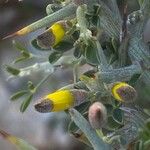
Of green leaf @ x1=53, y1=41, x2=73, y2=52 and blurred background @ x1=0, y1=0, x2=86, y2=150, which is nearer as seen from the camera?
green leaf @ x1=53, y1=41, x2=73, y2=52

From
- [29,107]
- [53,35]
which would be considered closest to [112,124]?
[53,35]

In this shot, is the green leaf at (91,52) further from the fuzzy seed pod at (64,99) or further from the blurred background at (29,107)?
the blurred background at (29,107)

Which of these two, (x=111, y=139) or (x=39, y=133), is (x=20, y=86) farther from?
(x=111, y=139)

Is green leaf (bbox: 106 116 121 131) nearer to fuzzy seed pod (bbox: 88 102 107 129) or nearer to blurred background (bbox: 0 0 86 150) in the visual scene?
fuzzy seed pod (bbox: 88 102 107 129)

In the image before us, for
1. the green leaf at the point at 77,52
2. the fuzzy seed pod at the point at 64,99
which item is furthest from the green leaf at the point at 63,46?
the fuzzy seed pod at the point at 64,99

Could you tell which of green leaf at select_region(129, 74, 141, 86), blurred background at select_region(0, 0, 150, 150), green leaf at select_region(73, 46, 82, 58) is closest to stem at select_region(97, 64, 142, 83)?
green leaf at select_region(129, 74, 141, 86)

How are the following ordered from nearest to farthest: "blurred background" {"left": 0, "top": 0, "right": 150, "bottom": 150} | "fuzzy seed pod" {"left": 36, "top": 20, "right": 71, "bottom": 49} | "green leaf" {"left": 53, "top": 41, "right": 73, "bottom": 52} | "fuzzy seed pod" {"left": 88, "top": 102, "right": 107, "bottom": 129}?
"fuzzy seed pod" {"left": 88, "top": 102, "right": 107, "bottom": 129}, "fuzzy seed pod" {"left": 36, "top": 20, "right": 71, "bottom": 49}, "green leaf" {"left": 53, "top": 41, "right": 73, "bottom": 52}, "blurred background" {"left": 0, "top": 0, "right": 150, "bottom": 150}

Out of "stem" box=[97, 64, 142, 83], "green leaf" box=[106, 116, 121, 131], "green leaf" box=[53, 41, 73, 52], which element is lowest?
"green leaf" box=[106, 116, 121, 131]
